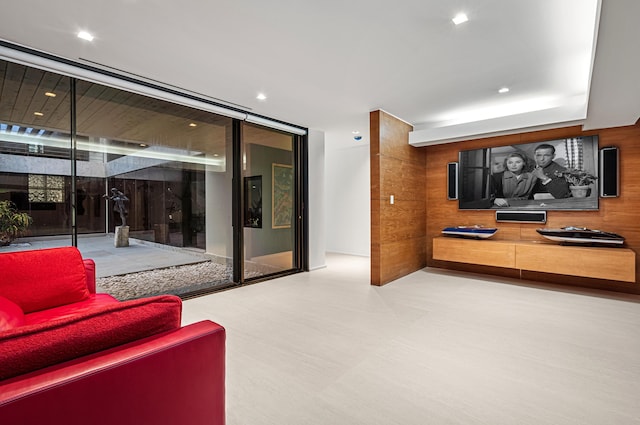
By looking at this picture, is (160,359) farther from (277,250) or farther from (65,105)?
(277,250)

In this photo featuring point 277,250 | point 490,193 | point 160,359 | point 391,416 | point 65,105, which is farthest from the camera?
point 277,250

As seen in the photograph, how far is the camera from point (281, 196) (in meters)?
5.61

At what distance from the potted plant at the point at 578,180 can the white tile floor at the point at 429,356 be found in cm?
137

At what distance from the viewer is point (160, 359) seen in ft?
3.31

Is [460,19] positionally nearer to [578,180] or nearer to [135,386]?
[135,386]

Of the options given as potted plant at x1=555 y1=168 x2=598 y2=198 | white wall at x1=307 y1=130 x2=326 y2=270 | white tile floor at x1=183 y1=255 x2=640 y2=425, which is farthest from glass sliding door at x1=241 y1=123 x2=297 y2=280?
potted plant at x1=555 y1=168 x2=598 y2=198

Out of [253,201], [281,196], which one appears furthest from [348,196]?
[253,201]

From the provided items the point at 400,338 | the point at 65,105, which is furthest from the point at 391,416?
the point at 65,105

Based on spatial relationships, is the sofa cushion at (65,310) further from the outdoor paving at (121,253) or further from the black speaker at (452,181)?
the black speaker at (452,181)

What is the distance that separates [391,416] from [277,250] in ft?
13.6

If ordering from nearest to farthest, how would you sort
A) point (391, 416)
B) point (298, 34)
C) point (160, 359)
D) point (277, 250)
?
point (160, 359) < point (391, 416) < point (298, 34) < point (277, 250)

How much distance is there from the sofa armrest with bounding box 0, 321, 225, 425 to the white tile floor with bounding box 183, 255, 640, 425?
0.78 m

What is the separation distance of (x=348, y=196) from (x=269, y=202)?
2738 millimetres

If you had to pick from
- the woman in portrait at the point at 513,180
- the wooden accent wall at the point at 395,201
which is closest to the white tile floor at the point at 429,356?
the wooden accent wall at the point at 395,201
